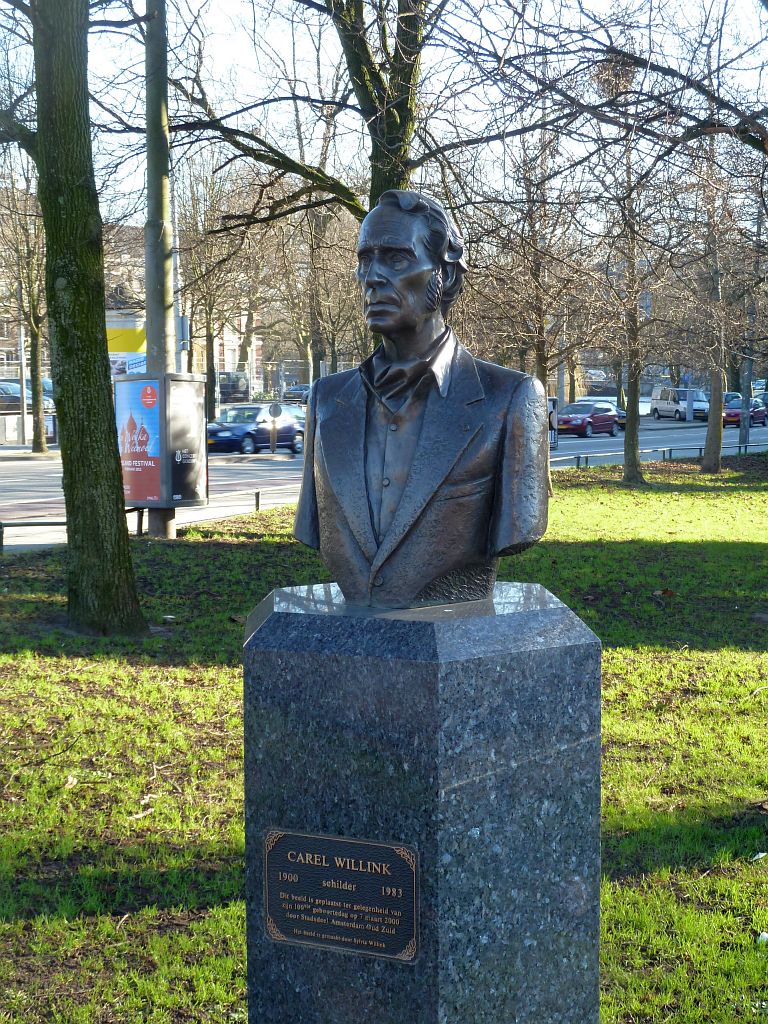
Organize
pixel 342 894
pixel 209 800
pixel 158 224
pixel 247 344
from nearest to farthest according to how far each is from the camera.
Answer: pixel 342 894 → pixel 209 800 → pixel 158 224 → pixel 247 344

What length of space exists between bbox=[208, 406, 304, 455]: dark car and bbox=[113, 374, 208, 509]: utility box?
814 inches

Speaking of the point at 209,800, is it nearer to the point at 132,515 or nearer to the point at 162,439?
the point at 162,439

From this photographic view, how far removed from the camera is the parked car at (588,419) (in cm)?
4656

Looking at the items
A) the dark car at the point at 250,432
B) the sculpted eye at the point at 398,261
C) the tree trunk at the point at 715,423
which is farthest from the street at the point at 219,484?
the sculpted eye at the point at 398,261

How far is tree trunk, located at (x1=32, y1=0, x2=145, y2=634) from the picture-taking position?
8.93 meters

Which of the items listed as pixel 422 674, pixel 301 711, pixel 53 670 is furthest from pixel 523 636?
pixel 53 670

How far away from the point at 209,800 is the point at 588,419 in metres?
41.8

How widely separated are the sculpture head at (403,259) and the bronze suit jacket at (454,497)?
0.26m

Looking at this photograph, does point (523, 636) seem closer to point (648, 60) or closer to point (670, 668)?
point (670, 668)

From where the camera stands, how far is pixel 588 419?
46562mm

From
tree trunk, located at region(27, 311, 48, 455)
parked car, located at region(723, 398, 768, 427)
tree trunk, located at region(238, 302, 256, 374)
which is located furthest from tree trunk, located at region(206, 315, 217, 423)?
parked car, located at region(723, 398, 768, 427)

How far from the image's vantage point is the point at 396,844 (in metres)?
3.31

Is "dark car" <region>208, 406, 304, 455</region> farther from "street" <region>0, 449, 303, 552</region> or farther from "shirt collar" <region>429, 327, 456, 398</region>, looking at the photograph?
"shirt collar" <region>429, 327, 456, 398</region>

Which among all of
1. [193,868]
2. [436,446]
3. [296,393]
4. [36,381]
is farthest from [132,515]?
[296,393]
